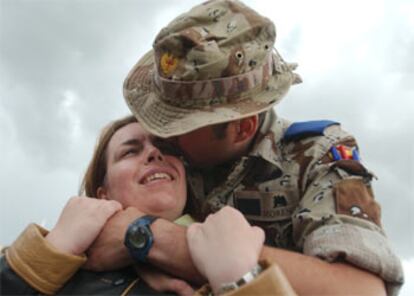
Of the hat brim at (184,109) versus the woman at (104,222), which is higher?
the hat brim at (184,109)

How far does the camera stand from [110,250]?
3.19 meters

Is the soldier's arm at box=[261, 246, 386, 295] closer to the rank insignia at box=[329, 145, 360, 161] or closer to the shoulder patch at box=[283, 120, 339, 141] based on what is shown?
the rank insignia at box=[329, 145, 360, 161]

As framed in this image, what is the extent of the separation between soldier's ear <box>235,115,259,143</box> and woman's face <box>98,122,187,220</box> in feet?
1.20

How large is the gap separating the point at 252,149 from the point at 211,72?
0.51m

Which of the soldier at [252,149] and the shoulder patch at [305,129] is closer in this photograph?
the soldier at [252,149]

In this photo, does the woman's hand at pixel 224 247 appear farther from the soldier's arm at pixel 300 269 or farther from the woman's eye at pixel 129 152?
the woman's eye at pixel 129 152

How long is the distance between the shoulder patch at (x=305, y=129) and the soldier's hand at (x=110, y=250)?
109 cm

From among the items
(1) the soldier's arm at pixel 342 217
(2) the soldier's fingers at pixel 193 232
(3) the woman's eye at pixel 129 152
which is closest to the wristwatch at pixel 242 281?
(2) the soldier's fingers at pixel 193 232

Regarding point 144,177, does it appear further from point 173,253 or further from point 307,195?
point 307,195

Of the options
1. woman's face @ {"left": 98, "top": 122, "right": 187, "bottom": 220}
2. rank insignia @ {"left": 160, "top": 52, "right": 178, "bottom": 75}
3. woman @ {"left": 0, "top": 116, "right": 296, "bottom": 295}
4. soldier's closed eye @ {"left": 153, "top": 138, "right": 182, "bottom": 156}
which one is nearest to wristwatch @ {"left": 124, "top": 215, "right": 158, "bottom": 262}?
woman @ {"left": 0, "top": 116, "right": 296, "bottom": 295}

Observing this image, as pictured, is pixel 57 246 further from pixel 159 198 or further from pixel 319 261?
pixel 319 261

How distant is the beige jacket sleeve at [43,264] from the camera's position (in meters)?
3.07

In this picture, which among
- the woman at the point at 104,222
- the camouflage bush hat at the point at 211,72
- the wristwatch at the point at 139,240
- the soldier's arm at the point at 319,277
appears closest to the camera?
the woman at the point at 104,222

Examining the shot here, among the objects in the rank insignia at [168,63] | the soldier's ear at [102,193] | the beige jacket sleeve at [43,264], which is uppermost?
the rank insignia at [168,63]
